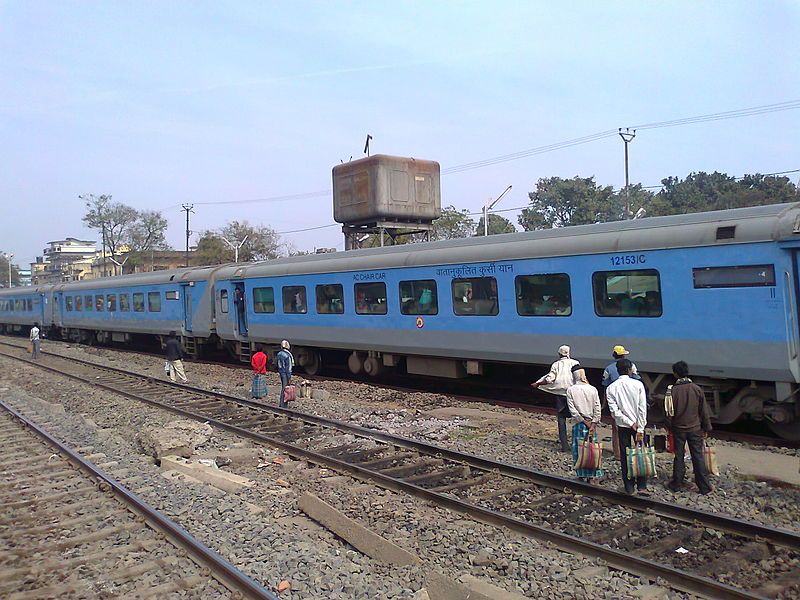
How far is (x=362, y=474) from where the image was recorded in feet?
27.5

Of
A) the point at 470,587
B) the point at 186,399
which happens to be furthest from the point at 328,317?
the point at 470,587

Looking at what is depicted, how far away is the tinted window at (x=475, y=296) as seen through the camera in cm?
1276

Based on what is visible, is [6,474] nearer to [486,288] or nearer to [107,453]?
[107,453]

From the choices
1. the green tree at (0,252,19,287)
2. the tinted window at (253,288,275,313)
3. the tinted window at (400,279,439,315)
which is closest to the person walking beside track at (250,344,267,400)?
the tinted window at (400,279,439,315)

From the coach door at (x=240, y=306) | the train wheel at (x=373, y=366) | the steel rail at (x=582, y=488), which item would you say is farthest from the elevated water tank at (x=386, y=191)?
the steel rail at (x=582, y=488)

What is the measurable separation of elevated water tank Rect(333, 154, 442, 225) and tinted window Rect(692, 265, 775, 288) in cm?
2257

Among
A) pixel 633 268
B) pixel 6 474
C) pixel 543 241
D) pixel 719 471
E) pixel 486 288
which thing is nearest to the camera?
pixel 719 471

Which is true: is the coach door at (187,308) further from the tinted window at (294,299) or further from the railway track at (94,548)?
the railway track at (94,548)

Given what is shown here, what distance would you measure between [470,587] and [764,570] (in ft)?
7.47

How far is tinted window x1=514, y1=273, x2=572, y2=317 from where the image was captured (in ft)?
37.7

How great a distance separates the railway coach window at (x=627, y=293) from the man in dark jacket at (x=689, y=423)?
10.2 feet

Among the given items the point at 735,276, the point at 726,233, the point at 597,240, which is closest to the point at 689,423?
the point at 735,276

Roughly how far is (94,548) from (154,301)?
20.4 meters

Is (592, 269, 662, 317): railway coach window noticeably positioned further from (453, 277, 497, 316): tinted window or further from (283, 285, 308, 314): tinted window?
(283, 285, 308, 314): tinted window
